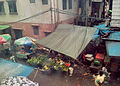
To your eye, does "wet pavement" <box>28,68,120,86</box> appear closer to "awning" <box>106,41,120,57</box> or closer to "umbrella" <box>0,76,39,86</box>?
"awning" <box>106,41,120,57</box>

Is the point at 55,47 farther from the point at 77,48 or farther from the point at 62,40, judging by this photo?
the point at 77,48

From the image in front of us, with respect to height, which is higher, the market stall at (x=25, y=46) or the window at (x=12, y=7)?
the window at (x=12, y=7)

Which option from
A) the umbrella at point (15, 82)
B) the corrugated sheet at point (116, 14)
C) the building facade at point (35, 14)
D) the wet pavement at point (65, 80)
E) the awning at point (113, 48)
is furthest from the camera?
the building facade at point (35, 14)

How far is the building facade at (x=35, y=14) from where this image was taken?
40.6 feet

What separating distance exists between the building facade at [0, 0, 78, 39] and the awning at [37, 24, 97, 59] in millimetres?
2864

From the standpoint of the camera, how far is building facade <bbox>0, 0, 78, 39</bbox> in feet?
40.6

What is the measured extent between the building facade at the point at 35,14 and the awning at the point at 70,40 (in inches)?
113

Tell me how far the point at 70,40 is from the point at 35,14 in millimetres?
7176

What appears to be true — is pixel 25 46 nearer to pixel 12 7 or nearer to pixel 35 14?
pixel 35 14

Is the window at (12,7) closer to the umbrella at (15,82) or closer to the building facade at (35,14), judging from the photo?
the building facade at (35,14)

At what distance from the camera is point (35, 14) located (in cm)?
1329

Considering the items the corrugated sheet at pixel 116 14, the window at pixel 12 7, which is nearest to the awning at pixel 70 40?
the corrugated sheet at pixel 116 14

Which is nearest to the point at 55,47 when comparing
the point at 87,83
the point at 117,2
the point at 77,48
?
the point at 77,48

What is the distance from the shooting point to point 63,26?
32.7 ft
